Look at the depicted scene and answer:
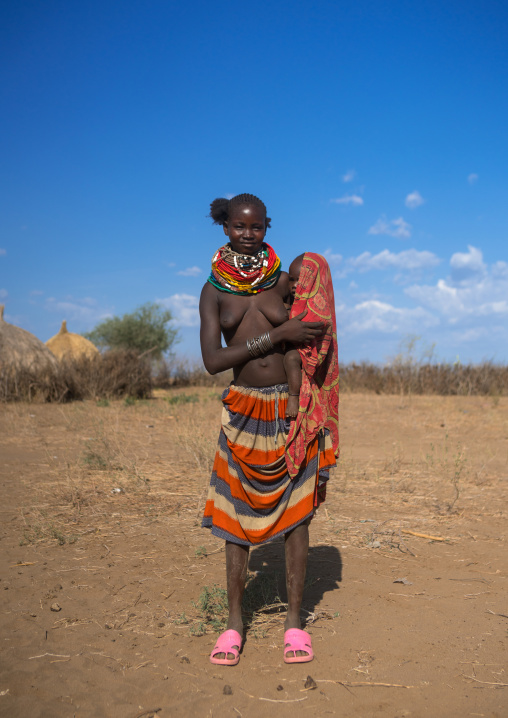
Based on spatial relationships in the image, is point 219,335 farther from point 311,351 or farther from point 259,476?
point 259,476

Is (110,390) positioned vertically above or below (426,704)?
above

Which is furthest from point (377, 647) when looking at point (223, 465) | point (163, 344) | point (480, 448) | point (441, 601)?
point (163, 344)

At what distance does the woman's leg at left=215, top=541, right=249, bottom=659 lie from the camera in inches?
103

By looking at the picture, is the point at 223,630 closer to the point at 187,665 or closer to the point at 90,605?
the point at 187,665

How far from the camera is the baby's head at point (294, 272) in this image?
266 cm

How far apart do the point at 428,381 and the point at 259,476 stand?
43.3 feet

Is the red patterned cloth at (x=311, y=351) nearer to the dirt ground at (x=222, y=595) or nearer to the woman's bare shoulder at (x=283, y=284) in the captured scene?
the woman's bare shoulder at (x=283, y=284)

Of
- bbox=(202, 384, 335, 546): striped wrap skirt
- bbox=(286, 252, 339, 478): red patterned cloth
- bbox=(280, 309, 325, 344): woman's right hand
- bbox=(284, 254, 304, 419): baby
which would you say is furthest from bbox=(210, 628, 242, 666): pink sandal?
bbox=(280, 309, 325, 344): woman's right hand

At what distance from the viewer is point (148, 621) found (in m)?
2.95

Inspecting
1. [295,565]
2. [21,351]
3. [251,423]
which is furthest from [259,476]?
[21,351]

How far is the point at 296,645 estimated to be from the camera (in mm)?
2553

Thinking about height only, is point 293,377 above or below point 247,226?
below

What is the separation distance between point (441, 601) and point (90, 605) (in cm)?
200

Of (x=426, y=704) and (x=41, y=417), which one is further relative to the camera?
(x=41, y=417)
